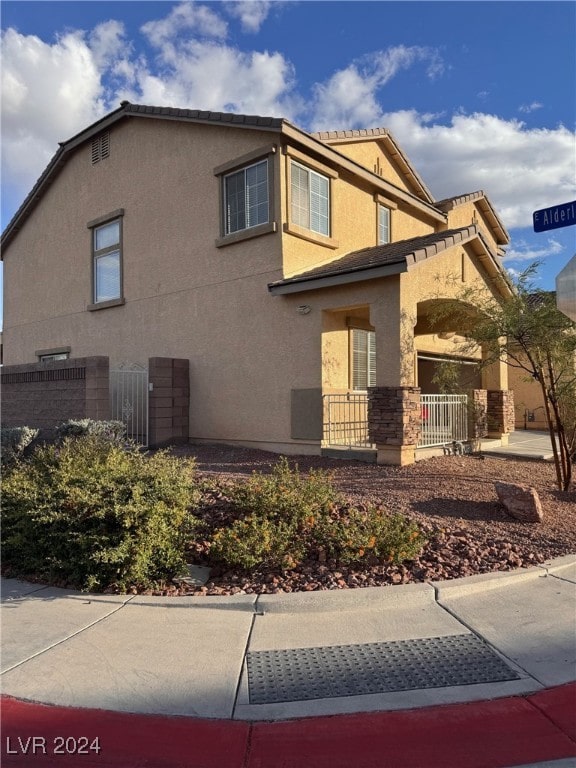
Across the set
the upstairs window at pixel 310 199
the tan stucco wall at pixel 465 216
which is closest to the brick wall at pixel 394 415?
the upstairs window at pixel 310 199

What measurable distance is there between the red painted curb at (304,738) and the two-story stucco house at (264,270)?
670cm

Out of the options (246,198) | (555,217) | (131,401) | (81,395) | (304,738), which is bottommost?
(304,738)

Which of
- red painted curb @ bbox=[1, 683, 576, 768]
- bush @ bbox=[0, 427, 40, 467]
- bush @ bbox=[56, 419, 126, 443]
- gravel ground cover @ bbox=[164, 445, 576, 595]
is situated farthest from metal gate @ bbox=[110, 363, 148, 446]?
red painted curb @ bbox=[1, 683, 576, 768]

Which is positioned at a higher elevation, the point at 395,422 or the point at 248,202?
the point at 248,202

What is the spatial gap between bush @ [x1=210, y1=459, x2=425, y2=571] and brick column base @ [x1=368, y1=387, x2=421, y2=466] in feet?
12.2

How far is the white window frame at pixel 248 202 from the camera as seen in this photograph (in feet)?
39.2

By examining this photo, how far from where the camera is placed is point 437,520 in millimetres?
6246

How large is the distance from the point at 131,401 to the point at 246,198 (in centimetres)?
518

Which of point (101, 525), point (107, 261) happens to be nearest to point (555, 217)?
point (101, 525)

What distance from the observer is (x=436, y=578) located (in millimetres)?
4820

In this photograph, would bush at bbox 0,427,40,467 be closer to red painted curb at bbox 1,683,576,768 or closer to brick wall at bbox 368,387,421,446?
brick wall at bbox 368,387,421,446

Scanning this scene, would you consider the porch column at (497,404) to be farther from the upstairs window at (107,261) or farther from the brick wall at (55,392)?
the upstairs window at (107,261)

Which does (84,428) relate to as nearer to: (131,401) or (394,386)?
(131,401)

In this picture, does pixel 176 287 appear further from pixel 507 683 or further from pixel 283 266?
pixel 507 683
